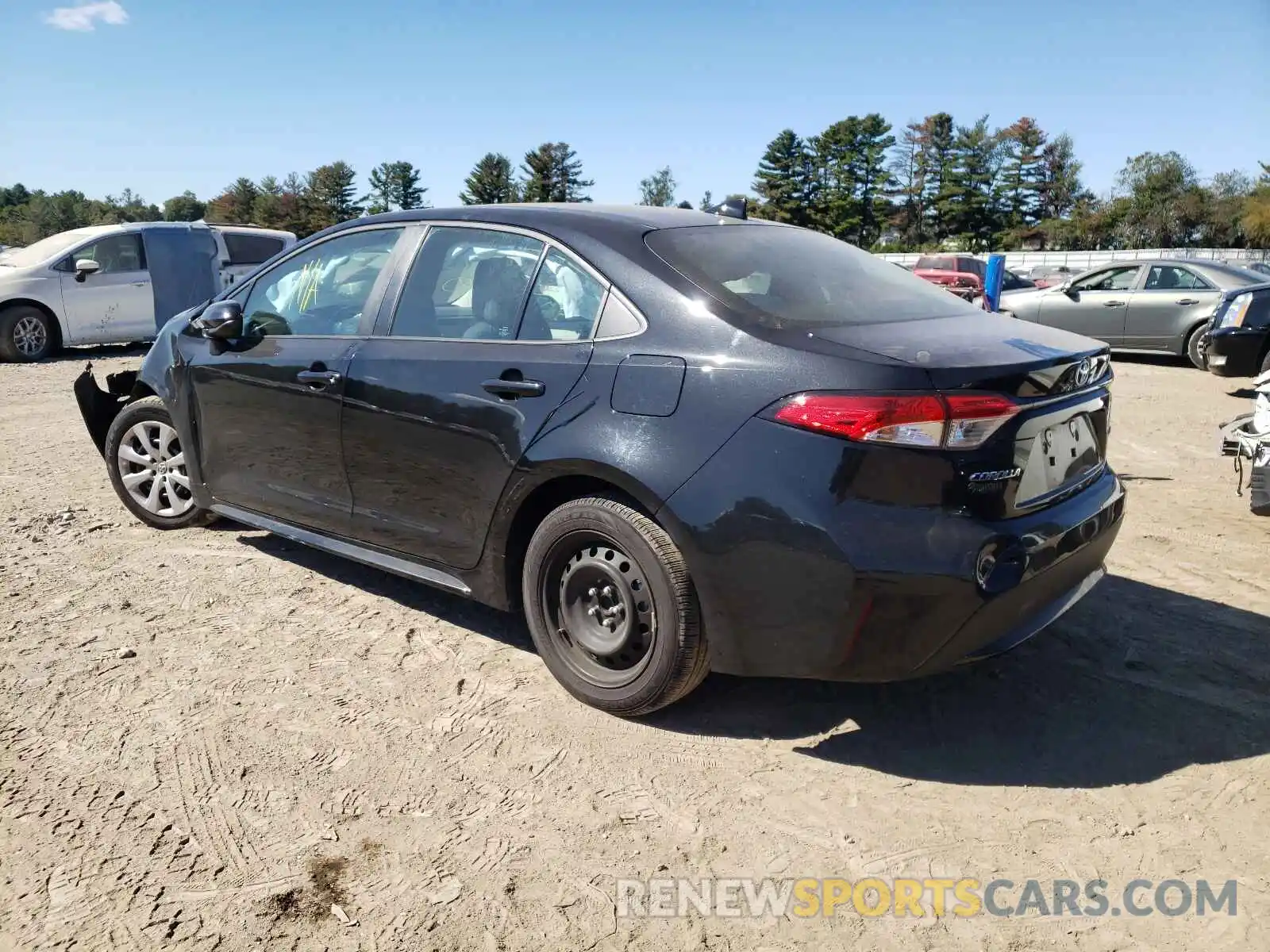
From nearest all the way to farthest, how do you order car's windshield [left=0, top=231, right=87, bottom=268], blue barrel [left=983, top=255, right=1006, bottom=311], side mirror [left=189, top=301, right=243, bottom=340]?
side mirror [left=189, top=301, right=243, bottom=340]
blue barrel [left=983, top=255, right=1006, bottom=311]
car's windshield [left=0, top=231, right=87, bottom=268]

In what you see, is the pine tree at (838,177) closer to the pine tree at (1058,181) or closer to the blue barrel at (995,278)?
the pine tree at (1058,181)

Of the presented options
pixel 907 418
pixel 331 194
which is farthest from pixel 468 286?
pixel 331 194

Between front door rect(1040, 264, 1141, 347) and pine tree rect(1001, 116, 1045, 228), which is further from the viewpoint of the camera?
pine tree rect(1001, 116, 1045, 228)

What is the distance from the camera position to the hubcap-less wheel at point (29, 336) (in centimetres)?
1275

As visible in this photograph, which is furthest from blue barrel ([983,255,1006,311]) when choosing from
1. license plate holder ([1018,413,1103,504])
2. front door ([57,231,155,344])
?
front door ([57,231,155,344])

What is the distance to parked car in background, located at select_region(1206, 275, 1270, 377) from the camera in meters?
9.66

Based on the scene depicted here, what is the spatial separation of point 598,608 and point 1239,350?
9.14 meters

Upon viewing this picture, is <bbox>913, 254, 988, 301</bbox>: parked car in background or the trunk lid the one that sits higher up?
the trunk lid

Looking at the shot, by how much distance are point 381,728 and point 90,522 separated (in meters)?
3.12

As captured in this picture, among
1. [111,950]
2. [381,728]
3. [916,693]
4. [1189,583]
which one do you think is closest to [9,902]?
[111,950]

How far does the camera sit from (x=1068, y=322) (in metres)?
14.0

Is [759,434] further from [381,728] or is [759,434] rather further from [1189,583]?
[1189,583]

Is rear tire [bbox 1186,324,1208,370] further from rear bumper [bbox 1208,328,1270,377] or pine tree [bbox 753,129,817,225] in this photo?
A: pine tree [bbox 753,129,817,225]

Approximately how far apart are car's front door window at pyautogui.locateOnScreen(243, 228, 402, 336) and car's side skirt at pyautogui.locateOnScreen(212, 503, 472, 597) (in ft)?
2.77
